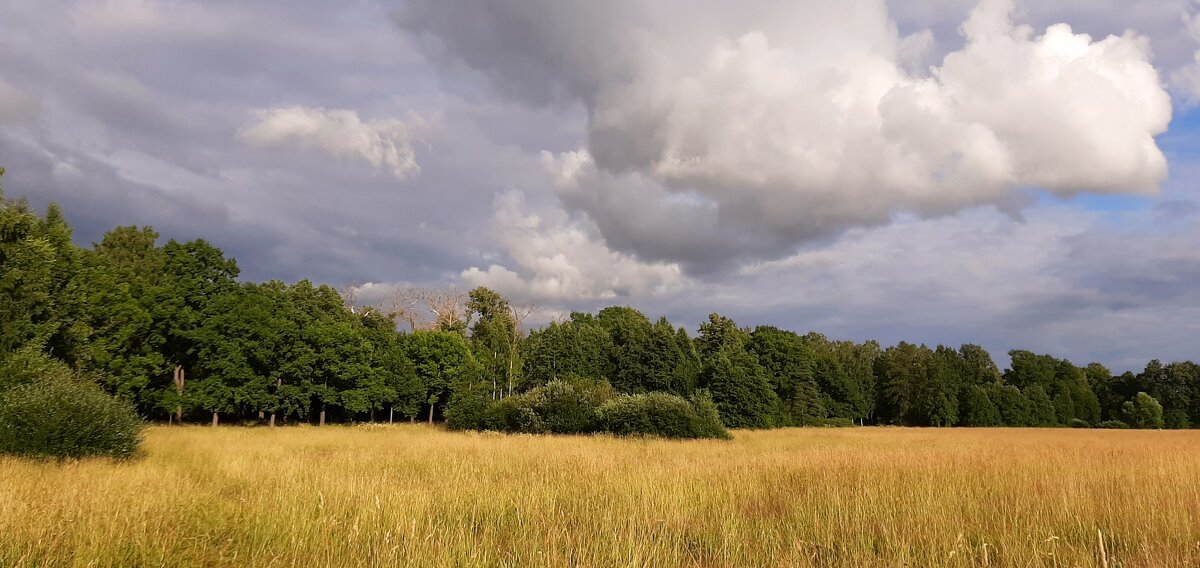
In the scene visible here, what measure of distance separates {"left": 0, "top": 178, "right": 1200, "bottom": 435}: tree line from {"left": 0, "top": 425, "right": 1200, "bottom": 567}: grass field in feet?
60.1

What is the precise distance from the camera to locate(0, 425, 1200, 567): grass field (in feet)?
20.2

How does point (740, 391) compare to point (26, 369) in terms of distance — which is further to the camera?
point (740, 391)

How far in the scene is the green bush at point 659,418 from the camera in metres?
30.9

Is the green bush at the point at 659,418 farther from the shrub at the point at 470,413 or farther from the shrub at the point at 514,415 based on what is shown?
the shrub at the point at 470,413

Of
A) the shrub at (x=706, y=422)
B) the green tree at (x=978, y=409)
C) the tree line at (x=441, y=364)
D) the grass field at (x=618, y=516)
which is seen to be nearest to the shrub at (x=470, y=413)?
the tree line at (x=441, y=364)

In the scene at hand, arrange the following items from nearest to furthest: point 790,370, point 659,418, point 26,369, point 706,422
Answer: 1. point 26,369
2. point 659,418
3. point 706,422
4. point 790,370

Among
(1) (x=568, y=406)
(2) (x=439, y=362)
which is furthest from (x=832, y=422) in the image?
(2) (x=439, y=362)

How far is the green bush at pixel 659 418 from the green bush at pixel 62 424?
20814mm

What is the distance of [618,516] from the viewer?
819 cm

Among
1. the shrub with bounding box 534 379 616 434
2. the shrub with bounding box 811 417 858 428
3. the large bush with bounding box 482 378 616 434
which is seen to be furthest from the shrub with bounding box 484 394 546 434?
the shrub with bounding box 811 417 858 428

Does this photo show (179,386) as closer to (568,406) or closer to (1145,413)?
(568,406)

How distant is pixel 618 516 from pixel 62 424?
1538 cm

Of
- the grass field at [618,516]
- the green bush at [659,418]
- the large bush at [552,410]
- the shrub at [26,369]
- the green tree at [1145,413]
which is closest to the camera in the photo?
the grass field at [618,516]

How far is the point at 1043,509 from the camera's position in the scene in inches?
329
